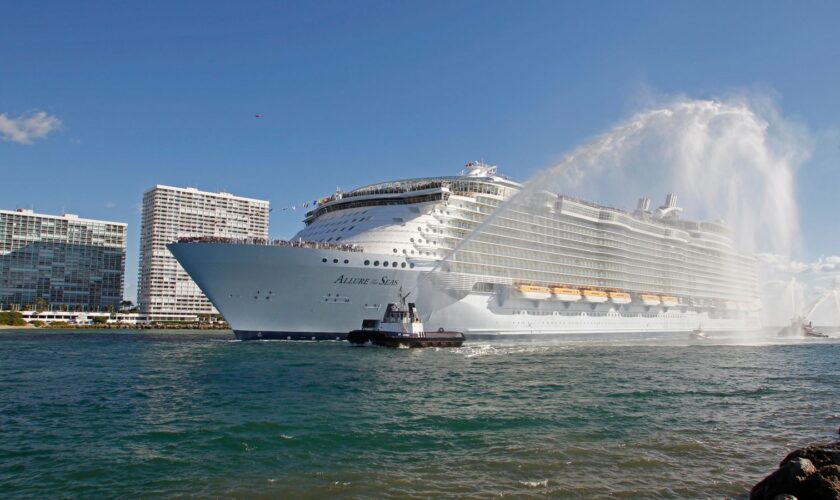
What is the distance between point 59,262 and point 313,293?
461 ft

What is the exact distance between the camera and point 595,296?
63688 millimetres

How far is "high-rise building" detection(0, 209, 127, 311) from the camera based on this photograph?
152625 mm

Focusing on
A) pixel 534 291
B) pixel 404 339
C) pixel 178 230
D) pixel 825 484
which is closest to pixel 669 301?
pixel 534 291

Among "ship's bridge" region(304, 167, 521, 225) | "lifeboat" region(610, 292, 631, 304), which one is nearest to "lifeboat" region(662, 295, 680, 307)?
"lifeboat" region(610, 292, 631, 304)

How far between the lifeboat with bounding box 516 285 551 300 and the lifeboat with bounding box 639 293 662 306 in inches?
713

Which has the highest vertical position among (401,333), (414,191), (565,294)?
(414,191)

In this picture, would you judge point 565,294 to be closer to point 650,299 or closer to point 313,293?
point 650,299

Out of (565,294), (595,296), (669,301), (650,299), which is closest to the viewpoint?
(565,294)

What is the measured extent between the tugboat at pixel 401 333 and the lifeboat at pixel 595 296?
19983 mm

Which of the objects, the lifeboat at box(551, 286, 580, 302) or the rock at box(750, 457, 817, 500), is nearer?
the rock at box(750, 457, 817, 500)

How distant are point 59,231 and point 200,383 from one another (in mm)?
159975

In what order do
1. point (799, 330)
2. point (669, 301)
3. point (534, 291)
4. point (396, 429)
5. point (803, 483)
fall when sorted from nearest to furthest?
point (803, 483)
point (396, 429)
point (534, 291)
point (669, 301)
point (799, 330)

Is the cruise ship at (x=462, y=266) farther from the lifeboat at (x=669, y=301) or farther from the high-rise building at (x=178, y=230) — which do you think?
the high-rise building at (x=178, y=230)

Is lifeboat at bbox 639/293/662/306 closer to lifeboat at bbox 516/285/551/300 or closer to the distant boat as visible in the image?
lifeboat at bbox 516/285/551/300
